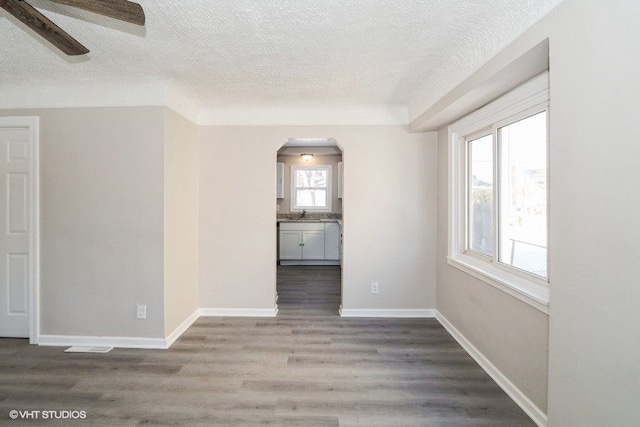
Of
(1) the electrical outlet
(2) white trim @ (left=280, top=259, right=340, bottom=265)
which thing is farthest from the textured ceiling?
(2) white trim @ (left=280, top=259, right=340, bottom=265)

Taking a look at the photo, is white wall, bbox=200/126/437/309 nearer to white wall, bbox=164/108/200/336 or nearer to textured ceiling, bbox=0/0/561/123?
white wall, bbox=164/108/200/336

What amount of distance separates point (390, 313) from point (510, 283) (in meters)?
1.60

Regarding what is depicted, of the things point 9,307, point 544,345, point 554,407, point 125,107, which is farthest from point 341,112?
point 9,307

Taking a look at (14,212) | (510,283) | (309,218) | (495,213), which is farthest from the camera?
(309,218)

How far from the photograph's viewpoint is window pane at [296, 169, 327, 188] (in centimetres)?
648

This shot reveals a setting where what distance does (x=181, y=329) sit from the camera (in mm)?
2986

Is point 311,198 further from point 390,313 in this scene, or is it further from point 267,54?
point 267,54

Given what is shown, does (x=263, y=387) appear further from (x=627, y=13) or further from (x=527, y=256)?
(x=627, y=13)

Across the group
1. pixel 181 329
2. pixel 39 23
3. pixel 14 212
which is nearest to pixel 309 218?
pixel 181 329

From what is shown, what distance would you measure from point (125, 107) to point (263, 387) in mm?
2616

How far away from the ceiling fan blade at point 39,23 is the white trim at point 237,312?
267cm

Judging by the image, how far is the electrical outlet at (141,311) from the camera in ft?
8.84

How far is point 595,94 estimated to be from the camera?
1.13 metres

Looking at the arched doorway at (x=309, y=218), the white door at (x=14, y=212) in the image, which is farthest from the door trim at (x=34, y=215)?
the arched doorway at (x=309, y=218)
